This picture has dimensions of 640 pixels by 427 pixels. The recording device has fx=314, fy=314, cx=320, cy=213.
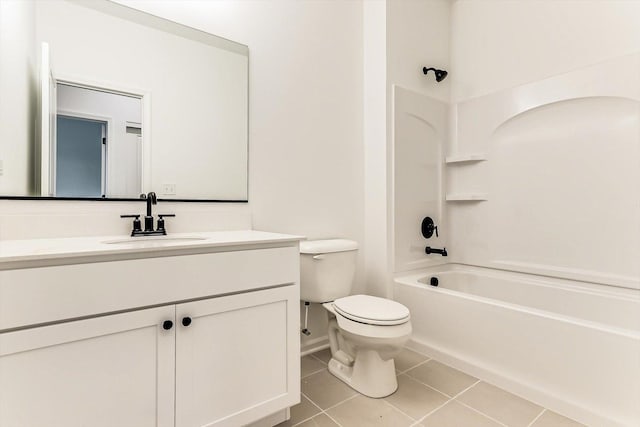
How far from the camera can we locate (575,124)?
206 centimetres

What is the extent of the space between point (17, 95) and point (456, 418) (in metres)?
2.29

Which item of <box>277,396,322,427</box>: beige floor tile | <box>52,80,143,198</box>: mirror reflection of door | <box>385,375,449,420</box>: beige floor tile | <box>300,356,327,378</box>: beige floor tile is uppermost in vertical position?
<box>52,80,143,198</box>: mirror reflection of door

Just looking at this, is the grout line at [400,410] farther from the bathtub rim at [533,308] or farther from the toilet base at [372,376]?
the bathtub rim at [533,308]

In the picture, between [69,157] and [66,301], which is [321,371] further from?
[69,157]

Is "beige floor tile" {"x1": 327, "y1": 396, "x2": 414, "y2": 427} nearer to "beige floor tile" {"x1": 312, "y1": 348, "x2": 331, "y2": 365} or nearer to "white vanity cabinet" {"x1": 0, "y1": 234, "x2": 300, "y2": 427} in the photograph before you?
"white vanity cabinet" {"x1": 0, "y1": 234, "x2": 300, "y2": 427}

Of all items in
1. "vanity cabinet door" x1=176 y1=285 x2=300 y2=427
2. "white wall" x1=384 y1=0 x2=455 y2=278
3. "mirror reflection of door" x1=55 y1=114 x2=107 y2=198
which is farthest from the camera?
"white wall" x1=384 y1=0 x2=455 y2=278

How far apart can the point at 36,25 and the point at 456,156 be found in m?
2.67

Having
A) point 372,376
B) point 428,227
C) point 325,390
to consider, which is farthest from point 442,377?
point 428,227

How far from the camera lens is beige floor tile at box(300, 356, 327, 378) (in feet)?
6.11

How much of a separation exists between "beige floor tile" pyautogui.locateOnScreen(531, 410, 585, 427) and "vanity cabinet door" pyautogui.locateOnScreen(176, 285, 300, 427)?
1099 millimetres

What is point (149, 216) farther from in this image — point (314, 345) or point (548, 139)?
point (548, 139)

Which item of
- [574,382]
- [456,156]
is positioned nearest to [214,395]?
[574,382]

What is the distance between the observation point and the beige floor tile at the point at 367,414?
1.41 meters

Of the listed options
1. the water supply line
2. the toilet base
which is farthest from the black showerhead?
the toilet base
